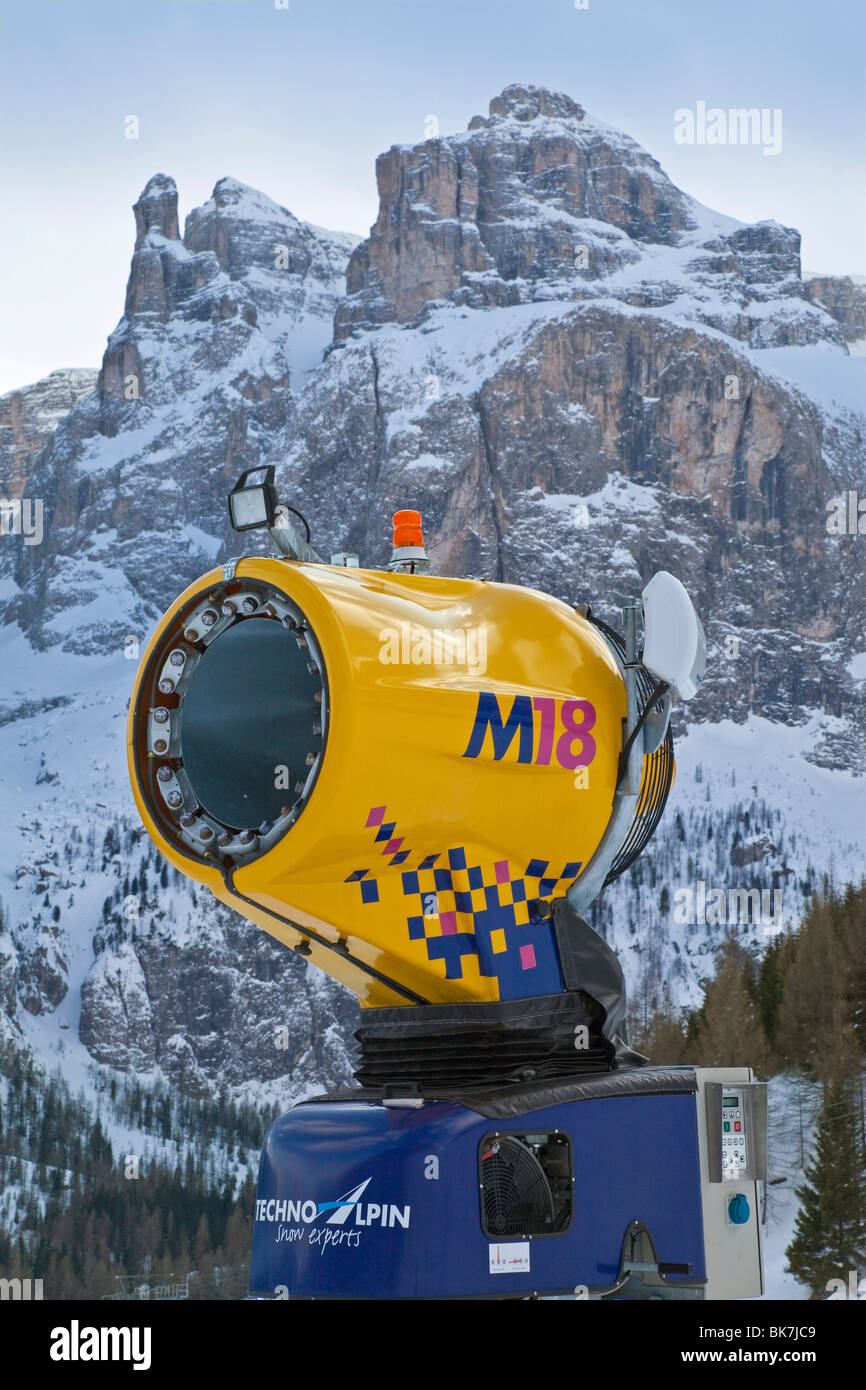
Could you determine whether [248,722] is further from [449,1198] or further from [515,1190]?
[515,1190]

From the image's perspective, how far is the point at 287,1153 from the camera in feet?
18.8

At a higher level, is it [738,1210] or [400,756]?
[400,756]

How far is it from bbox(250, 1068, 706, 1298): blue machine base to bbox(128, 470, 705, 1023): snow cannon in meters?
0.55

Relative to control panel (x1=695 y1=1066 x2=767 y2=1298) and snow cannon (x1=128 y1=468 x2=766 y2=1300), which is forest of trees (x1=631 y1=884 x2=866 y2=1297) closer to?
control panel (x1=695 y1=1066 x2=767 y2=1298)

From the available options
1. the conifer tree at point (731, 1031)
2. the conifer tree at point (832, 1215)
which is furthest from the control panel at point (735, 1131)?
the conifer tree at point (731, 1031)

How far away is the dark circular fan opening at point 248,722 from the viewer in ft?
17.7

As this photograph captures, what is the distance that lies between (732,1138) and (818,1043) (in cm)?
5910

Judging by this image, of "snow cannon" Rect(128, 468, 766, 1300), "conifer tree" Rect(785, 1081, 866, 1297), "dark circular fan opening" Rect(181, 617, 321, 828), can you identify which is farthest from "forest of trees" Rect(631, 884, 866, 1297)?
"dark circular fan opening" Rect(181, 617, 321, 828)

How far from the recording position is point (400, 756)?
5230 mm

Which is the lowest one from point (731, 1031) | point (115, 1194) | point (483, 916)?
point (115, 1194)

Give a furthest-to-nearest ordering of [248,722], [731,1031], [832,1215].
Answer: [731,1031], [832,1215], [248,722]

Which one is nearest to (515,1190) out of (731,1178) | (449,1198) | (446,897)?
(449,1198)

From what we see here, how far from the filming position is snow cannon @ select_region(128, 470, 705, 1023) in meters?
5.25

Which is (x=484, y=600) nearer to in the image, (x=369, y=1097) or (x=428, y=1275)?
(x=369, y=1097)
